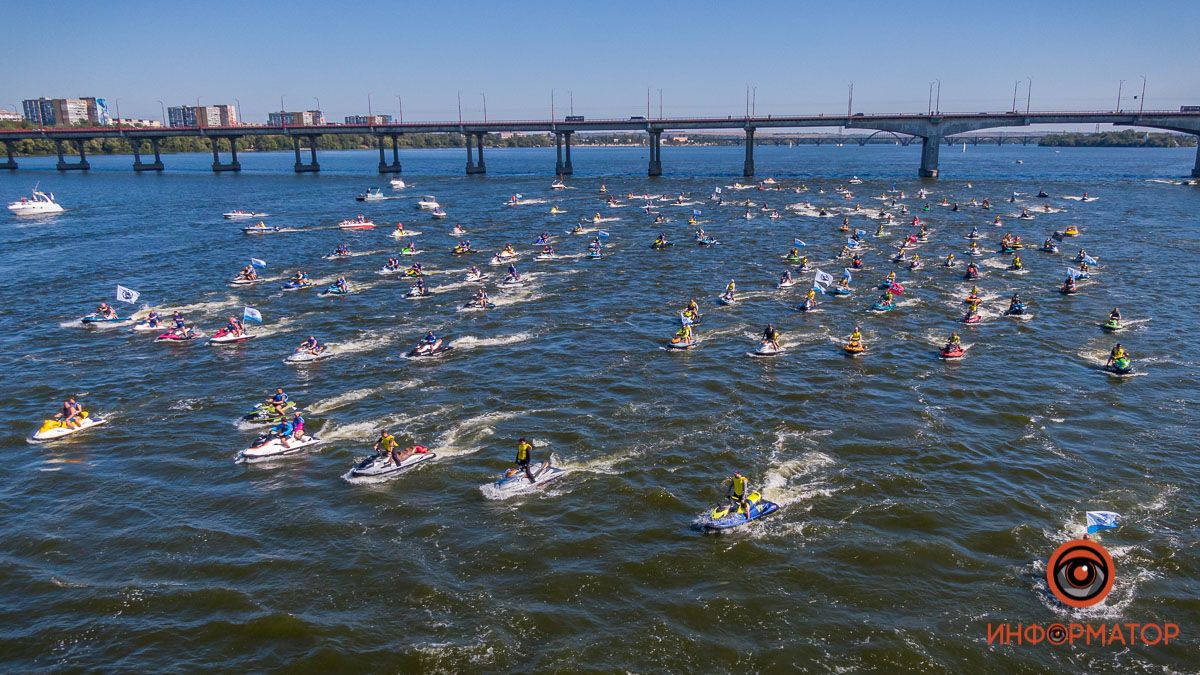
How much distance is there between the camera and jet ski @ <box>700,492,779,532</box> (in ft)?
96.1

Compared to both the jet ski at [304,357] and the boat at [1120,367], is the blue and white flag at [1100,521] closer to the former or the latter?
the boat at [1120,367]

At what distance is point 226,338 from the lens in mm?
54750

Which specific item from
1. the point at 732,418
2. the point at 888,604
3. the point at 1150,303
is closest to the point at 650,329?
the point at 732,418

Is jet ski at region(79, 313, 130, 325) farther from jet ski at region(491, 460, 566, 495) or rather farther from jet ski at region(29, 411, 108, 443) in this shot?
jet ski at region(491, 460, 566, 495)

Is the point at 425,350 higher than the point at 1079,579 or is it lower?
higher

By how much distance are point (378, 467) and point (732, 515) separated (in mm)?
16080

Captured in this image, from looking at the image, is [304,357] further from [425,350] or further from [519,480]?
[519,480]

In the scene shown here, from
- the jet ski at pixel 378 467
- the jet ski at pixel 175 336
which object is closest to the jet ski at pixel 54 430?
the jet ski at pixel 175 336

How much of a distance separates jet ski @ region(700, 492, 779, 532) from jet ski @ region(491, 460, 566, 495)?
764cm

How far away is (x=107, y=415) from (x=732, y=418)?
115ft

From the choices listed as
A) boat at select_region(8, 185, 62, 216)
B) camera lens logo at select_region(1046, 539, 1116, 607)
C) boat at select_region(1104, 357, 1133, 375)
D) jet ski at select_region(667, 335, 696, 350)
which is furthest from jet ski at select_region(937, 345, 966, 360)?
boat at select_region(8, 185, 62, 216)

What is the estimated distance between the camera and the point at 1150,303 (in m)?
63.5

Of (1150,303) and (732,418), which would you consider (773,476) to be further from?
(1150,303)

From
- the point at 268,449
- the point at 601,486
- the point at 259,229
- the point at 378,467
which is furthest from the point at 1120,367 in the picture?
the point at 259,229
